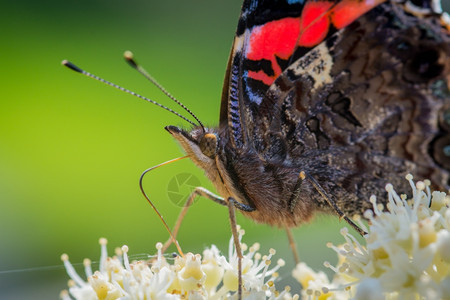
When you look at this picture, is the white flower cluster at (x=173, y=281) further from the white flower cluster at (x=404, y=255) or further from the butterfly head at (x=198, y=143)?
the butterfly head at (x=198, y=143)

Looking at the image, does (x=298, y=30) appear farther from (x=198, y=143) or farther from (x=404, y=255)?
(x=404, y=255)

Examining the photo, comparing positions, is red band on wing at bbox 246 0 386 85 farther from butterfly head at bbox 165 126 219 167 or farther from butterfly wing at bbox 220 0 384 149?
butterfly head at bbox 165 126 219 167

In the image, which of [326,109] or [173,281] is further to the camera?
[326,109]

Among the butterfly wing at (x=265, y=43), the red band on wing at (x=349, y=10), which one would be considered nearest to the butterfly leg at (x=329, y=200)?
the butterfly wing at (x=265, y=43)

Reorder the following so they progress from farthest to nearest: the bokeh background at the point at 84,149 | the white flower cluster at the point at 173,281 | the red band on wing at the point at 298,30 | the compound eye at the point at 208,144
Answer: the bokeh background at the point at 84,149, the compound eye at the point at 208,144, the red band on wing at the point at 298,30, the white flower cluster at the point at 173,281

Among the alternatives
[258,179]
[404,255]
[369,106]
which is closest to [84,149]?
[258,179]

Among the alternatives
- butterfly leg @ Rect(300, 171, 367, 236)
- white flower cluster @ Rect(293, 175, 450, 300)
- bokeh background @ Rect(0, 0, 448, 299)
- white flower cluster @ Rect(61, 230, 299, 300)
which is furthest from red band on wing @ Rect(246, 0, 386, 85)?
bokeh background @ Rect(0, 0, 448, 299)
